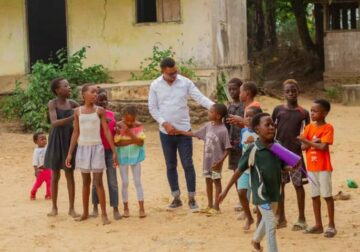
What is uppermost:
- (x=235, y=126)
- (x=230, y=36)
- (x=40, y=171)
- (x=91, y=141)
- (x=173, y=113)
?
(x=230, y=36)

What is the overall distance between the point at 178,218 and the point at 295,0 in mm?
15595

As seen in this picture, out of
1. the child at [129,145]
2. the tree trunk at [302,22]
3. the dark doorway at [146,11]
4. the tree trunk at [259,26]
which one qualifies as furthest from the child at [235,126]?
the tree trunk at [259,26]

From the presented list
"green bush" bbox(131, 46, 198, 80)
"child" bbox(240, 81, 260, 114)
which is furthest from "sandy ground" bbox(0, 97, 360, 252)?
"green bush" bbox(131, 46, 198, 80)

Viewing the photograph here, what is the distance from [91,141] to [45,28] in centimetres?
907

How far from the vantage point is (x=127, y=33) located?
15820 millimetres

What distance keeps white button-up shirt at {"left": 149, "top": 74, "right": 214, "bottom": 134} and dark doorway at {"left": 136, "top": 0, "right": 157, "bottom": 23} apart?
7894 mm

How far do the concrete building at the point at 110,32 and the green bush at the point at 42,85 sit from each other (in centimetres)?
45

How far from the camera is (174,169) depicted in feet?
26.6

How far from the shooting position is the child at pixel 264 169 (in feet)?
19.0

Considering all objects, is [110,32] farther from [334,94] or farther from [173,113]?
[173,113]

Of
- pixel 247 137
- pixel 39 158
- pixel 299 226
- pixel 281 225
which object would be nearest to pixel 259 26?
pixel 39 158

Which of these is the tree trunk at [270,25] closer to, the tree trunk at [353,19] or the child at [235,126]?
the tree trunk at [353,19]

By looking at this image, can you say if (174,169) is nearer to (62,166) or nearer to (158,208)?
(158,208)

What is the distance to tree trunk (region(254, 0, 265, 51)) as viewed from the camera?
25092mm
